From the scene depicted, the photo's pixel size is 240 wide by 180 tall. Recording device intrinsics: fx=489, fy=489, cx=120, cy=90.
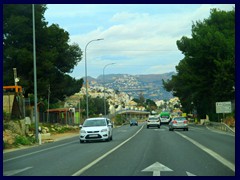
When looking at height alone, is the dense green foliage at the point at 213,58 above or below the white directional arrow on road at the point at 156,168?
above

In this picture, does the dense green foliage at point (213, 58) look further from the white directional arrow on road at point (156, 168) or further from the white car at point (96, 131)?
the white directional arrow on road at point (156, 168)

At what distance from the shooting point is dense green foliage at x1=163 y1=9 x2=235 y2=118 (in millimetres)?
62781

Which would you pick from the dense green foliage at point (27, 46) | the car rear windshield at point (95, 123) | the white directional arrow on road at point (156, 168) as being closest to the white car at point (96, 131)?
the car rear windshield at point (95, 123)

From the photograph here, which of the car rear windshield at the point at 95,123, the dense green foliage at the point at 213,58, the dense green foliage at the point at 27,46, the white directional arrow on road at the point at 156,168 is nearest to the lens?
the white directional arrow on road at the point at 156,168

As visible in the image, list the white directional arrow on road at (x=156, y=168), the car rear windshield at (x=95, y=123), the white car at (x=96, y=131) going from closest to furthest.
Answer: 1. the white directional arrow on road at (x=156, y=168)
2. the white car at (x=96, y=131)
3. the car rear windshield at (x=95, y=123)

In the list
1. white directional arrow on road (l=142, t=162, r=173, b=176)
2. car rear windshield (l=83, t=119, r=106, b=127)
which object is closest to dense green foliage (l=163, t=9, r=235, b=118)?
car rear windshield (l=83, t=119, r=106, b=127)

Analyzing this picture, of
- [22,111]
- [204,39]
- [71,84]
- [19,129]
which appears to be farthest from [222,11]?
[19,129]

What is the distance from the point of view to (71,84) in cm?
7325

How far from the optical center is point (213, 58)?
65.0 m

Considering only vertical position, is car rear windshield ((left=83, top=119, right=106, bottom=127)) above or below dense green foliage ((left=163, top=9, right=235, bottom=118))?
below

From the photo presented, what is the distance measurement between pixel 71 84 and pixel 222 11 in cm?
2438

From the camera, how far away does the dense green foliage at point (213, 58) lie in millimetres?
62781

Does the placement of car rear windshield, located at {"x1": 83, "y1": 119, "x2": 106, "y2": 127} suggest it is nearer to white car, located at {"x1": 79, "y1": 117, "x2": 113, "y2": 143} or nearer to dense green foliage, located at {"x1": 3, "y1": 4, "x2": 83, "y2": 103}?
white car, located at {"x1": 79, "y1": 117, "x2": 113, "y2": 143}
